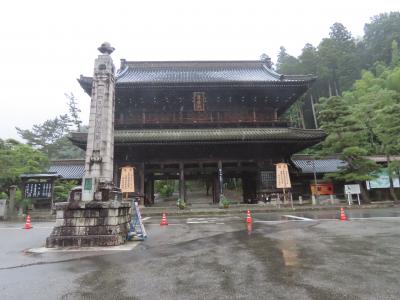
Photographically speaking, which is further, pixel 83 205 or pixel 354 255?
pixel 83 205

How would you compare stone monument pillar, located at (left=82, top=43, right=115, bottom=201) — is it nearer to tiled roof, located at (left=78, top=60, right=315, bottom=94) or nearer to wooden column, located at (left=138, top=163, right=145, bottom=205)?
wooden column, located at (left=138, top=163, right=145, bottom=205)

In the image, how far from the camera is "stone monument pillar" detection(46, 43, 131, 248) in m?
7.74

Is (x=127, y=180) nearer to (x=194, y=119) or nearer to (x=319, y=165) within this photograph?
(x=194, y=119)

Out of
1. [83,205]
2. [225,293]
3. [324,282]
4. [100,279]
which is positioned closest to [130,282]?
[100,279]

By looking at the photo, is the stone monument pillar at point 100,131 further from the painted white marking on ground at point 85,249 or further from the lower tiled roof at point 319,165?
the lower tiled roof at point 319,165

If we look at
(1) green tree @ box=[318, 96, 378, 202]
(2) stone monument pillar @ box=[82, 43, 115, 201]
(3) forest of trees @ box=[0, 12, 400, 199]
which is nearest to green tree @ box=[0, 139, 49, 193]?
(3) forest of trees @ box=[0, 12, 400, 199]

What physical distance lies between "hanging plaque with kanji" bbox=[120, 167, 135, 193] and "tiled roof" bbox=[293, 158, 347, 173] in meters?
16.2

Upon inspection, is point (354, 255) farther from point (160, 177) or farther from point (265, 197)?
point (160, 177)

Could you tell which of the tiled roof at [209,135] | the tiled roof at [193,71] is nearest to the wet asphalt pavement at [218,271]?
the tiled roof at [209,135]

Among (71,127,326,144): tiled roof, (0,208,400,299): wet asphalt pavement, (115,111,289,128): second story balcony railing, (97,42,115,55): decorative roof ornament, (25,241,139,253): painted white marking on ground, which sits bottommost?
(0,208,400,299): wet asphalt pavement

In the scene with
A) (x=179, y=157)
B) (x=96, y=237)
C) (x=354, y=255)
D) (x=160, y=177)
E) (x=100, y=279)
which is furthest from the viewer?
(x=160, y=177)

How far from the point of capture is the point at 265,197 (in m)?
20.8

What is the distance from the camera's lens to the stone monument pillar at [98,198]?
7.74m

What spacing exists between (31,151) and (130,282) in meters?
23.9
